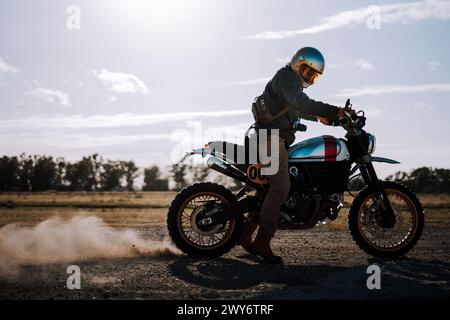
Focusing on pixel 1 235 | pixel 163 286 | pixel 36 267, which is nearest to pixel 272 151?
pixel 163 286

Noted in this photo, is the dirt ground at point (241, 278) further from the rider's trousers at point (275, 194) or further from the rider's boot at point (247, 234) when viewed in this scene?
the rider's trousers at point (275, 194)

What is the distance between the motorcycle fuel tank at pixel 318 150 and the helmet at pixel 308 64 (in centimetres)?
87

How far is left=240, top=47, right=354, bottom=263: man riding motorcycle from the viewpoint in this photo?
794 cm

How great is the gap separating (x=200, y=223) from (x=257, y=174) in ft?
3.33

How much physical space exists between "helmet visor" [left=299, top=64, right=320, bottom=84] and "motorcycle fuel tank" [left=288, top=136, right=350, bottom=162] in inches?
33.7

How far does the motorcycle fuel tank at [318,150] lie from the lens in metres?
8.45

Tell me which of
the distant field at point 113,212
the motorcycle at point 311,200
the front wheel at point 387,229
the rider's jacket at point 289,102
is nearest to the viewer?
the rider's jacket at point 289,102

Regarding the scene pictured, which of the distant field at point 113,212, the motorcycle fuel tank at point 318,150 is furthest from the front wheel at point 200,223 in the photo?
the distant field at point 113,212

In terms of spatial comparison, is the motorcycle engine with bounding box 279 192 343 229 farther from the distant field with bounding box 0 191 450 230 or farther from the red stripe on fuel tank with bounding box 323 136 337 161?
the distant field with bounding box 0 191 450 230

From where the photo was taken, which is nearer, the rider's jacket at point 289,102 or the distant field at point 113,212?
the rider's jacket at point 289,102

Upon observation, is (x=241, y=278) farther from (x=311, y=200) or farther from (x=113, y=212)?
(x=113, y=212)

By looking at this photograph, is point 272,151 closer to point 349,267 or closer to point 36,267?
point 349,267

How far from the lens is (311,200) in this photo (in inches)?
332

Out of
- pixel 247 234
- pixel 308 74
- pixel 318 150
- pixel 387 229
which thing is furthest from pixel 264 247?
pixel 308 74
